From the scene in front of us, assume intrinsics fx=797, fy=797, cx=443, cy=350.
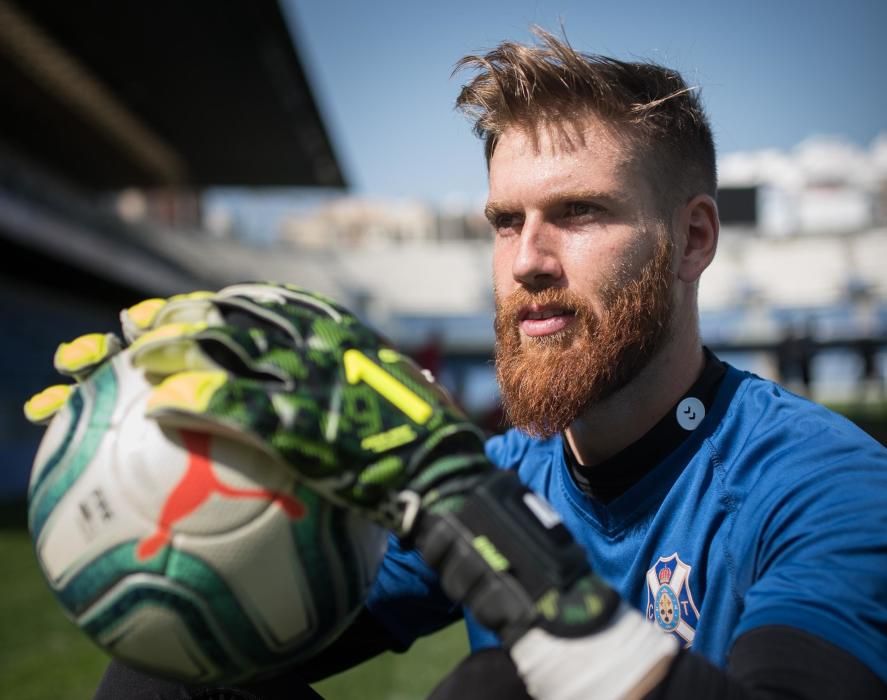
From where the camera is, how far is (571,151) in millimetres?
1554

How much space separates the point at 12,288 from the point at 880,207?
123 feet

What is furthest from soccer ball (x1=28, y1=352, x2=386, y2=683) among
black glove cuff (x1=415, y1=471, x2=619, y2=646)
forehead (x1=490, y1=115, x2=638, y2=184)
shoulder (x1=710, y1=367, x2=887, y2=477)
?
forehead (x1=490, y1=115, x2=638, y2=184)

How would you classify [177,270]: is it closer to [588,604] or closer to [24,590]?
[24,590]

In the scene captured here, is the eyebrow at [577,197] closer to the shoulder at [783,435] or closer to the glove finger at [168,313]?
the shoulder at [783,435]

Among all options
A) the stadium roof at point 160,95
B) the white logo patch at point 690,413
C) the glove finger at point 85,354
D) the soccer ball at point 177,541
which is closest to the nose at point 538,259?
the white logo patch at point 690,413

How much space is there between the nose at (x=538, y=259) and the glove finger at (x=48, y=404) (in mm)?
822

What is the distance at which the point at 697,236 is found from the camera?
1701mm

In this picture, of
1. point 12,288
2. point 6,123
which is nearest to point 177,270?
point 6,123

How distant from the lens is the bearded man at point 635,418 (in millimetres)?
1138

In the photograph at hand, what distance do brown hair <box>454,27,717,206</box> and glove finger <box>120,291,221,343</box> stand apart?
33.8 inches

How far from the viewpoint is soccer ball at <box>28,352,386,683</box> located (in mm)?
1044

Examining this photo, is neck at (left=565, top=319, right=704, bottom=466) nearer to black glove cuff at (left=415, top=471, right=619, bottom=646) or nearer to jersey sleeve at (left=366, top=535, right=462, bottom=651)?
jersey sleeve at (left=366, top=535, right=462, bottom=651)

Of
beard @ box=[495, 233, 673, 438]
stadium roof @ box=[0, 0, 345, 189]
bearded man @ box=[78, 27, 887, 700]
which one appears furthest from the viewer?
stadium roof @ box=[0, 0, 345, 189]

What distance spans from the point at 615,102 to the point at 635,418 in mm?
635
